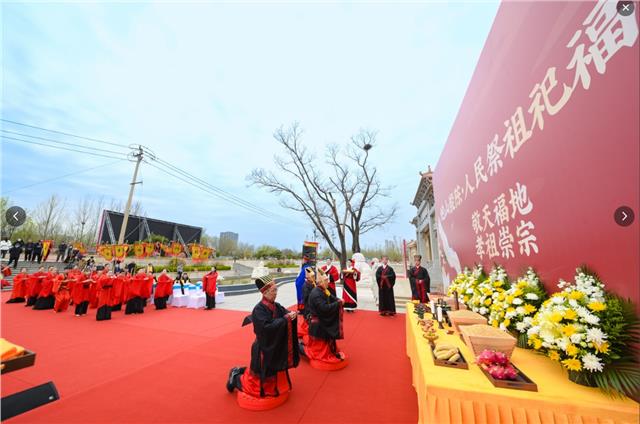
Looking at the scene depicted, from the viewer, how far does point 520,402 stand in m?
1.49

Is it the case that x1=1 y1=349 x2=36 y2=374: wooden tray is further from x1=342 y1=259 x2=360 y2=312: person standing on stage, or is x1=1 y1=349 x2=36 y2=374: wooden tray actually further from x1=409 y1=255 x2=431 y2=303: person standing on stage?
x1=409 y1=255 x2=431 y2=303: person standing on stage

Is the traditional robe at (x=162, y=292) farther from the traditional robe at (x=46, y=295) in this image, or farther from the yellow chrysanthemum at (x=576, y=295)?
the yellow chrysanthemum at (x=576, y=295)

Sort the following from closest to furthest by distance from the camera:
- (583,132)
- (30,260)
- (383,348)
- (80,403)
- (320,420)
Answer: (583,132), (320,420), (80,403), (383,348), (30,260)

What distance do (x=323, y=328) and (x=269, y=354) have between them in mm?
1298

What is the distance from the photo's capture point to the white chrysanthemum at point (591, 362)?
4.75ft

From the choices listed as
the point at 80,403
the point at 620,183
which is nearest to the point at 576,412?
the point at 620,183

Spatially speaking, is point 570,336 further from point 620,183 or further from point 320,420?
point 320,420

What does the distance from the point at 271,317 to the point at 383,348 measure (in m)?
2.82

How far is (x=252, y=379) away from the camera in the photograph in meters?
2.83

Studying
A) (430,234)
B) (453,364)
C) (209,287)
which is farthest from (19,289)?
(430,234)

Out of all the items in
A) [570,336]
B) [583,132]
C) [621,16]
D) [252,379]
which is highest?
[621,16]

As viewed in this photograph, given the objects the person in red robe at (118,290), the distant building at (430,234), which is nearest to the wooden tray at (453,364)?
the person in red robe at (118,290)

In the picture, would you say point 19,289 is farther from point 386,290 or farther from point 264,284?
point 386,290

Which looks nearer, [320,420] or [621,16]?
[621,16]
